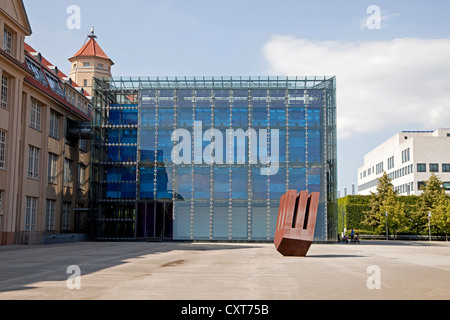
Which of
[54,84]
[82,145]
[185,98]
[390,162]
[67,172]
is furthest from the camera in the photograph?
[390,162]

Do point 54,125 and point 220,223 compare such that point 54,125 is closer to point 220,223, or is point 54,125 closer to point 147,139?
point 147,139

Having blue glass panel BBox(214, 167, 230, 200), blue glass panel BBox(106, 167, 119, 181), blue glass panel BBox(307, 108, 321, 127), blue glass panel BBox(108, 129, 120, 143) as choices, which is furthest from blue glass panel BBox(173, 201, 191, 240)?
blue glass panel BBox(307, 108, 321, 127)

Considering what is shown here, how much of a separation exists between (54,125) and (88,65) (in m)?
44.9

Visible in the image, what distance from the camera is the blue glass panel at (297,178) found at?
49.6 metres

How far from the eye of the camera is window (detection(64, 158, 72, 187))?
170 ft

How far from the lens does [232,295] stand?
39.0ft

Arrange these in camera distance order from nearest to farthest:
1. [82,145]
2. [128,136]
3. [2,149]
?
[2,149], [128,136], [82,145]

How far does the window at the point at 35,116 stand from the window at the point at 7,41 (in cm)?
536

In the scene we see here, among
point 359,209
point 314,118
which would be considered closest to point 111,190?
point 314,118

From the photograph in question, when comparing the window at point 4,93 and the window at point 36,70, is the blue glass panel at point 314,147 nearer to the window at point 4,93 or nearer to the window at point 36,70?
the window at point 36,70

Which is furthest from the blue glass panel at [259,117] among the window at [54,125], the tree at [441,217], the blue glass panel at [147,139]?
the tree at [441,217]

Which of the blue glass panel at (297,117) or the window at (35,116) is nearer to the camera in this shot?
the window at (35,116)

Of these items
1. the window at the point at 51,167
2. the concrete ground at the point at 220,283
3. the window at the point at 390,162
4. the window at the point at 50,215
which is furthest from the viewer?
the window at the point at 390,162

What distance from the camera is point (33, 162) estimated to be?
44.7 metres
